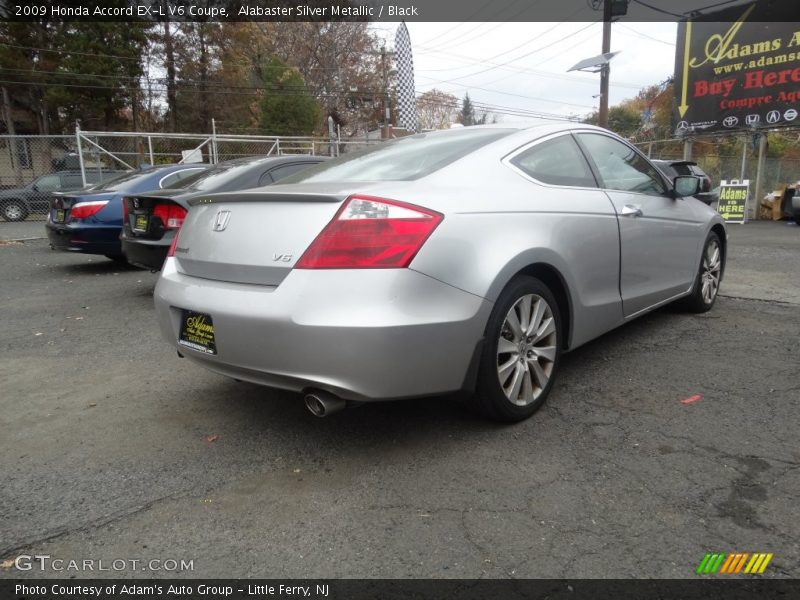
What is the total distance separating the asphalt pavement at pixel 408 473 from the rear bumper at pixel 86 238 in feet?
12.0

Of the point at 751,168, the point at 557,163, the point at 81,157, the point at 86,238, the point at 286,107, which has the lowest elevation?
the point at 86,238

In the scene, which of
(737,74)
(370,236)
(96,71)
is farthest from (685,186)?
(96,71)

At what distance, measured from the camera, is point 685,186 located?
439 cm

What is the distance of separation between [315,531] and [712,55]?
16.9 meters

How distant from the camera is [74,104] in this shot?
30.2m

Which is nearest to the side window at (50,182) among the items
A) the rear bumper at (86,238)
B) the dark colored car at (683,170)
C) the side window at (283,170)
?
the rear bumper at (86,238)

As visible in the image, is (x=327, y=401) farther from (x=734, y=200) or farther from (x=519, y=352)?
(x=734, y=200)

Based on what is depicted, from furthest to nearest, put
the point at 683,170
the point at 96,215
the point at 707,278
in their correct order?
1. the point at 683,170
2. the point at 96,215
3. the point at 707,278

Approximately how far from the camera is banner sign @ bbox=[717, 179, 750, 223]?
14.1 m

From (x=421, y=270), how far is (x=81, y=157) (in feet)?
45.6

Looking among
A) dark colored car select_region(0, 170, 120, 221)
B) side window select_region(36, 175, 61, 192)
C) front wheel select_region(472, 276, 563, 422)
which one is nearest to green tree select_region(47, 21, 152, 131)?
dark colored car select_region(0, 170, 120, 221)

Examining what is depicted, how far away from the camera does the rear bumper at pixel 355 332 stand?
224 cm

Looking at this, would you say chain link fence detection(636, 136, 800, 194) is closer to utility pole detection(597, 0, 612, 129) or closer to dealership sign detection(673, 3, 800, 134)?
dealership sign detection(673, 3, 800, 134)

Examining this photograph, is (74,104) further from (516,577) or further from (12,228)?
(516,577)
